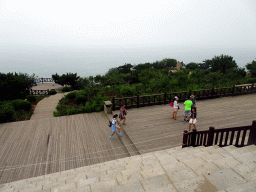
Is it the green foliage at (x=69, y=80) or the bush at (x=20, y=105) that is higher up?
the green foliage at (x=69, y=80)

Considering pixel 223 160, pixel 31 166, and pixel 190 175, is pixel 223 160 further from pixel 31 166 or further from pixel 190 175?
pixel 31 166

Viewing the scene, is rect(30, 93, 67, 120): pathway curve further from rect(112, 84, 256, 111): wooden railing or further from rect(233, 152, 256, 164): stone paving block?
rect(233, 152, 256, 164): stone paving block

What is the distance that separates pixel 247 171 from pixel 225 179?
63 cm

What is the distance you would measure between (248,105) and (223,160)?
9.20 meters

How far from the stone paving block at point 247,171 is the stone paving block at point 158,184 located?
1.48 metres

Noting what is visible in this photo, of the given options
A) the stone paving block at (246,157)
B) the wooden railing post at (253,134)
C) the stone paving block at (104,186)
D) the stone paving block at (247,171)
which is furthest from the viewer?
the wooden railing post at (253,134)

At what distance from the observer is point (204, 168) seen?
397cm

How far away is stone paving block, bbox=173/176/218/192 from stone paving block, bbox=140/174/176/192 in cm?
16

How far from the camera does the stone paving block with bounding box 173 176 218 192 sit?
10.1ft

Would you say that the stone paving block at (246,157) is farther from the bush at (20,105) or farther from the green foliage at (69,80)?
the green foliage at (69,80)

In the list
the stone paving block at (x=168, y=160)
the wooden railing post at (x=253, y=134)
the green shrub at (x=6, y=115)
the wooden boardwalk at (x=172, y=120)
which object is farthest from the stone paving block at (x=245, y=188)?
the green shrub at (x=6, y=115)

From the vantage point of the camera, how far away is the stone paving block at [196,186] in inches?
121

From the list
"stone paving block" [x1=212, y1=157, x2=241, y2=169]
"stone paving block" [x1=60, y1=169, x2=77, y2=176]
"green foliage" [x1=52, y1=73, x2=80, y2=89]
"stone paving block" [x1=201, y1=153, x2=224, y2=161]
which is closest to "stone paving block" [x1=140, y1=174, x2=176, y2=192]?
"stone paving block" [x1=212, y1=157, x2=241, y2=169]

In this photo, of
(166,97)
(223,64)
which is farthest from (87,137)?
(223,64)
